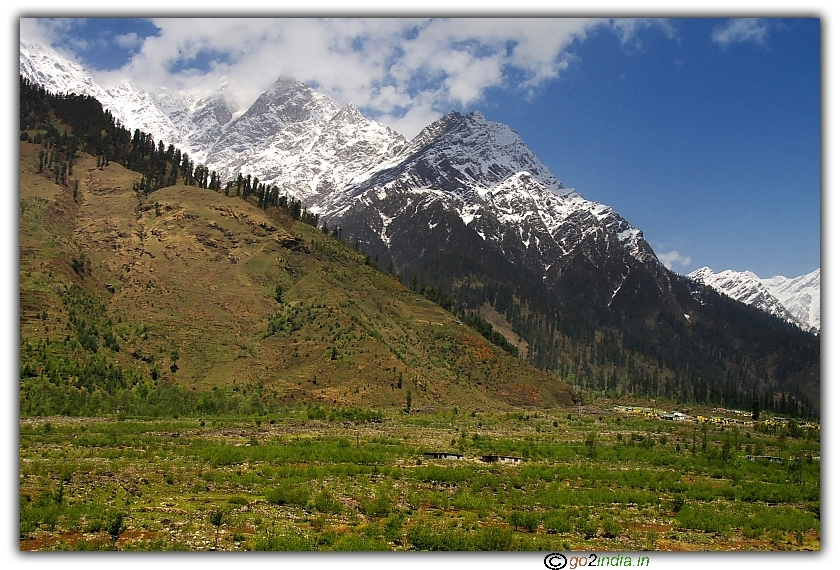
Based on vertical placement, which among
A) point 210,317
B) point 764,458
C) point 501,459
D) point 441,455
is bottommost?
point 441,455

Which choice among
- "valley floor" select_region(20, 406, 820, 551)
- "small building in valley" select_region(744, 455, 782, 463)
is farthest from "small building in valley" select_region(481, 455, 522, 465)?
"small building in valley" select_region(744, 455, 782, 463)

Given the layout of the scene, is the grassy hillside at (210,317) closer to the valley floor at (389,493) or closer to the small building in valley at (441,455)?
the valley floor at (389,493)

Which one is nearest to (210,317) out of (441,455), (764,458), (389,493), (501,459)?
(441,455)

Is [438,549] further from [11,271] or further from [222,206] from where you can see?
[222,206]

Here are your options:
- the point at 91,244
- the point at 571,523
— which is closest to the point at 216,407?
the point at 91,244

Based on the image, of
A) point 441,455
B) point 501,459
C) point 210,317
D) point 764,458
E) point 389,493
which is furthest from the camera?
point 210,317

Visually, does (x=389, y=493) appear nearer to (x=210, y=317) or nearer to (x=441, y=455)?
(x=441, y=455)

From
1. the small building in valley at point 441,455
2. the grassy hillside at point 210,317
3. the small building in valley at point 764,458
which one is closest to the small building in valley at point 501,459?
the small building in valley at point 441,455
